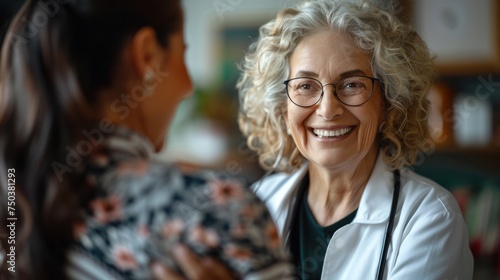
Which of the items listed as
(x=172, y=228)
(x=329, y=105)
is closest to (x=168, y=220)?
(x=172, y=228)

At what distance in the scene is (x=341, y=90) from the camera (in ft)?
3.27

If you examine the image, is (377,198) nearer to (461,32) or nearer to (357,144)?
(357,144)

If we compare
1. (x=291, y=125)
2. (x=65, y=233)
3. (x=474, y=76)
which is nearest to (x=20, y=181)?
Answer: (x=65, y=233)

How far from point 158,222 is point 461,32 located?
4.50 ft

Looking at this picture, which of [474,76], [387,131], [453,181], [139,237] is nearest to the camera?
[139,237]

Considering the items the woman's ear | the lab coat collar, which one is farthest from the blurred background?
the woman's ear

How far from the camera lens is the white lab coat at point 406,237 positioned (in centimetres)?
94

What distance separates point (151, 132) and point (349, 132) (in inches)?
15.2

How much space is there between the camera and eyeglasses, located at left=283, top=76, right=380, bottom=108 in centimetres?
99

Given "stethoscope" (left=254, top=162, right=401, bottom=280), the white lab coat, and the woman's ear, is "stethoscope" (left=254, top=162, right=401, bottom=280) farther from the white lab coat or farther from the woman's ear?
the woman's ear

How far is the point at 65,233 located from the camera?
721 millimetres

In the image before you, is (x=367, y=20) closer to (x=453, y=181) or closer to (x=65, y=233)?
(x=65, y=233)

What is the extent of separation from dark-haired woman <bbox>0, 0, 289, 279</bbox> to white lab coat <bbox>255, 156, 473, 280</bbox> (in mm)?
292

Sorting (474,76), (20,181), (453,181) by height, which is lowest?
(453,181)
